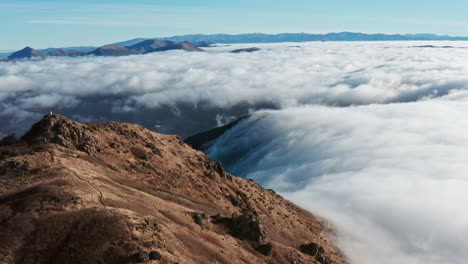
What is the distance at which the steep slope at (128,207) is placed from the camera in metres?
39.0

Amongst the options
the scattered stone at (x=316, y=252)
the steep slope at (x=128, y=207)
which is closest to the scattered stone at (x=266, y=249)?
the steep slope at (x=128, y=207)

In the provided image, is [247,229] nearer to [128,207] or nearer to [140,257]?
[128,207]

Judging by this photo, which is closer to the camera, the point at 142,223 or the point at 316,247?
the point at 142,223

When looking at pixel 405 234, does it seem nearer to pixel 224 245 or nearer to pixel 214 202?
pixel 214 202

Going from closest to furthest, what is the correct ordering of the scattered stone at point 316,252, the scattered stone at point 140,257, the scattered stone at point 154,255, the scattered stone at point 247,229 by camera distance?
the scattered stone at point 140,257 → the scattered stone at point 154,255 → the scattered stone at point 247,229 → the scattered stone at point 316,252

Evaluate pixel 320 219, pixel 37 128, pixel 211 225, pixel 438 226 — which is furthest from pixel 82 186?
pixel 438 226

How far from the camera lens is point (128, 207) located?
49062 millimetres

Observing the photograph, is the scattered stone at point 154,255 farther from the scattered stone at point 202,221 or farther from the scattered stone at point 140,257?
the scattered stone at point 202,221

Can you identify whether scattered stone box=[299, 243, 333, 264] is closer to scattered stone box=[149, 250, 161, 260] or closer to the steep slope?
the steep slope

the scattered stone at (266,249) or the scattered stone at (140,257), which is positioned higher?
the scattered stone at (140,257)

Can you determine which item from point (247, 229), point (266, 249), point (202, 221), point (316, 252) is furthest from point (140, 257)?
point (316, 252)

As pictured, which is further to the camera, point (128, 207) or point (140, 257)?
point (128, 207)

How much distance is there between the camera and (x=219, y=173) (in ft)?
317

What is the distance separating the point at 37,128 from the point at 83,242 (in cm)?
4239
